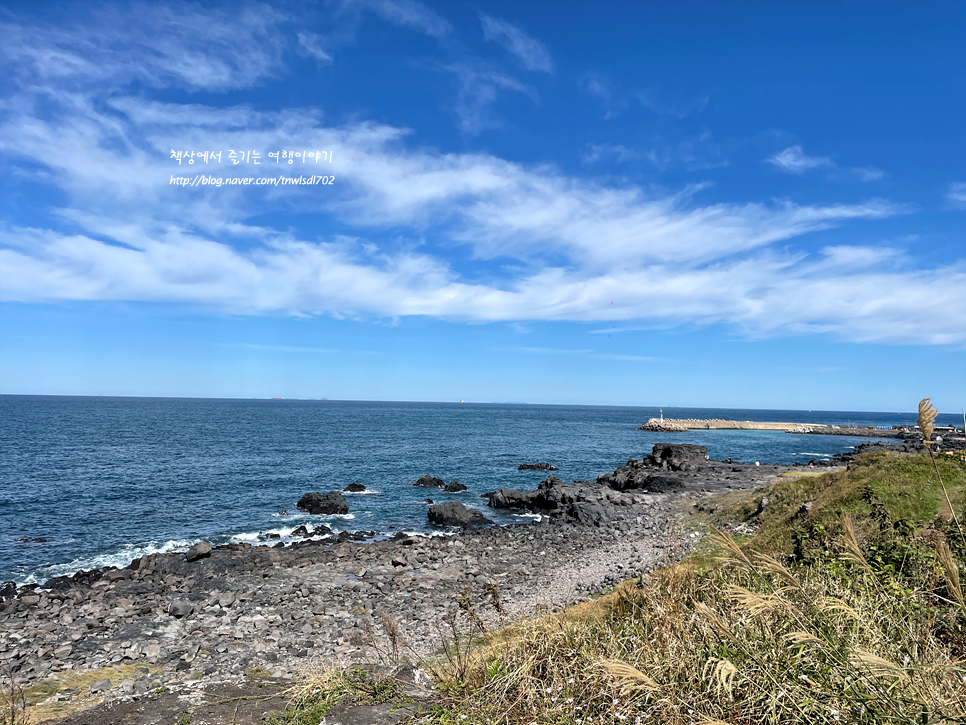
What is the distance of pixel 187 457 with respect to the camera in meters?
53.9

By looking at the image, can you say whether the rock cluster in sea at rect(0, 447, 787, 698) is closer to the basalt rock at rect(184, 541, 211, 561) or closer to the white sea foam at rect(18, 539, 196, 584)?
the basalt rock at rect(184, 541, 211, 561)

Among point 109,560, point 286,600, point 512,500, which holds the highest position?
point 286,600

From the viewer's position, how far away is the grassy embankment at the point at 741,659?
3299 millimetres

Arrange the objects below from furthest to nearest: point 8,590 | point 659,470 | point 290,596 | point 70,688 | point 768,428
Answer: point 768,428 → point 659,470 → point 8,590 → point 290,596 → point 70,688

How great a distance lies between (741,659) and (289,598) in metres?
15.6

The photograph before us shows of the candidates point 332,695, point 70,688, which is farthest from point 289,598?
point 332,695

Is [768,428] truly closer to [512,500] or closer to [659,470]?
[659,470]

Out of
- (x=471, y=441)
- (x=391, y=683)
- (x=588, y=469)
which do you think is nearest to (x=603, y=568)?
(x=391, y=683)

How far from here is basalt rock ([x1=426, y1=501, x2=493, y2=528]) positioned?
29.8m

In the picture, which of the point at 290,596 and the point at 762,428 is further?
the point at 762,428

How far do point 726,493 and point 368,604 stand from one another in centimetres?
2580

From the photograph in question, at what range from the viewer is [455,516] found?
98.5 feet

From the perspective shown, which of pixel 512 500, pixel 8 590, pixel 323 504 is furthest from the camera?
pixel 512 500

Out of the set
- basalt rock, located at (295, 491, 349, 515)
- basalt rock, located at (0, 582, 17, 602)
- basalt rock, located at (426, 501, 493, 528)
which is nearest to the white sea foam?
basalt rock, located at (0, 582, 17, 602)
